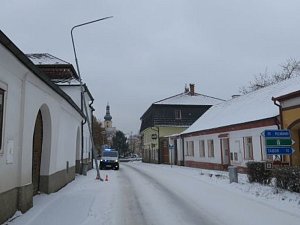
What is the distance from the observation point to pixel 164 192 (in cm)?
1596

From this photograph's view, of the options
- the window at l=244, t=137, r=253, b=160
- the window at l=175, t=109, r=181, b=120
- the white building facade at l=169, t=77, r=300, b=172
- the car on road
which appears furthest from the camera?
the window at l=175, t=109, r=181, b=120

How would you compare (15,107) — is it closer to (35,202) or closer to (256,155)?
(35,202)

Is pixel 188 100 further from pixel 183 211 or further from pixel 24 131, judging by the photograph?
pixel 24 131

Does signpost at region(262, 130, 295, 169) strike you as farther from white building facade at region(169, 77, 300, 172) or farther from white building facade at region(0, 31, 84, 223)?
white building facade at region(0, 31, 84, 223)

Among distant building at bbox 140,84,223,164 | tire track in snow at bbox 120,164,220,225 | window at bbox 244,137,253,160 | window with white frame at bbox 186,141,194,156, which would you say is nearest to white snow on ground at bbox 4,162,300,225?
tire track in snow at bbox 120,164,220,225

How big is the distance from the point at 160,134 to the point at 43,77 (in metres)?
43.5

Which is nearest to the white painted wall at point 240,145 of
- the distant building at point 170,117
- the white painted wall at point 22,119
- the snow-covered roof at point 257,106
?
the snow-covered roof at point 257,106

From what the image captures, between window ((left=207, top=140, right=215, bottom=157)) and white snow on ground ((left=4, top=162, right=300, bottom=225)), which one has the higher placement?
window ((left=207, top=140, right=215, bottom=157))

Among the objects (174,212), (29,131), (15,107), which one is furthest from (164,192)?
(15,107)

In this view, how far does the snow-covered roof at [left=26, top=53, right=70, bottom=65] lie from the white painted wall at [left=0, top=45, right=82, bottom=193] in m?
18.5

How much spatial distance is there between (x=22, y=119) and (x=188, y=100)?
48082 mm

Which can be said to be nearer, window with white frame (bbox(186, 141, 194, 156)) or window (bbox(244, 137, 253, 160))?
window (bbox(244, 137, 253, 160))

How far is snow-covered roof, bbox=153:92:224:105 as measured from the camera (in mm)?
56531

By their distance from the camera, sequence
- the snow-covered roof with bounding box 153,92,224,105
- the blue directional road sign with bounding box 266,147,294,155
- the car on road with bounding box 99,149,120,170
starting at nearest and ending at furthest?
1. the blue directional road sign with bounding box 266,147,294,155
2. the car on road with bounding box 99,149,120,170
3. the snow-covered roof with bounding box 153,92,224,105
